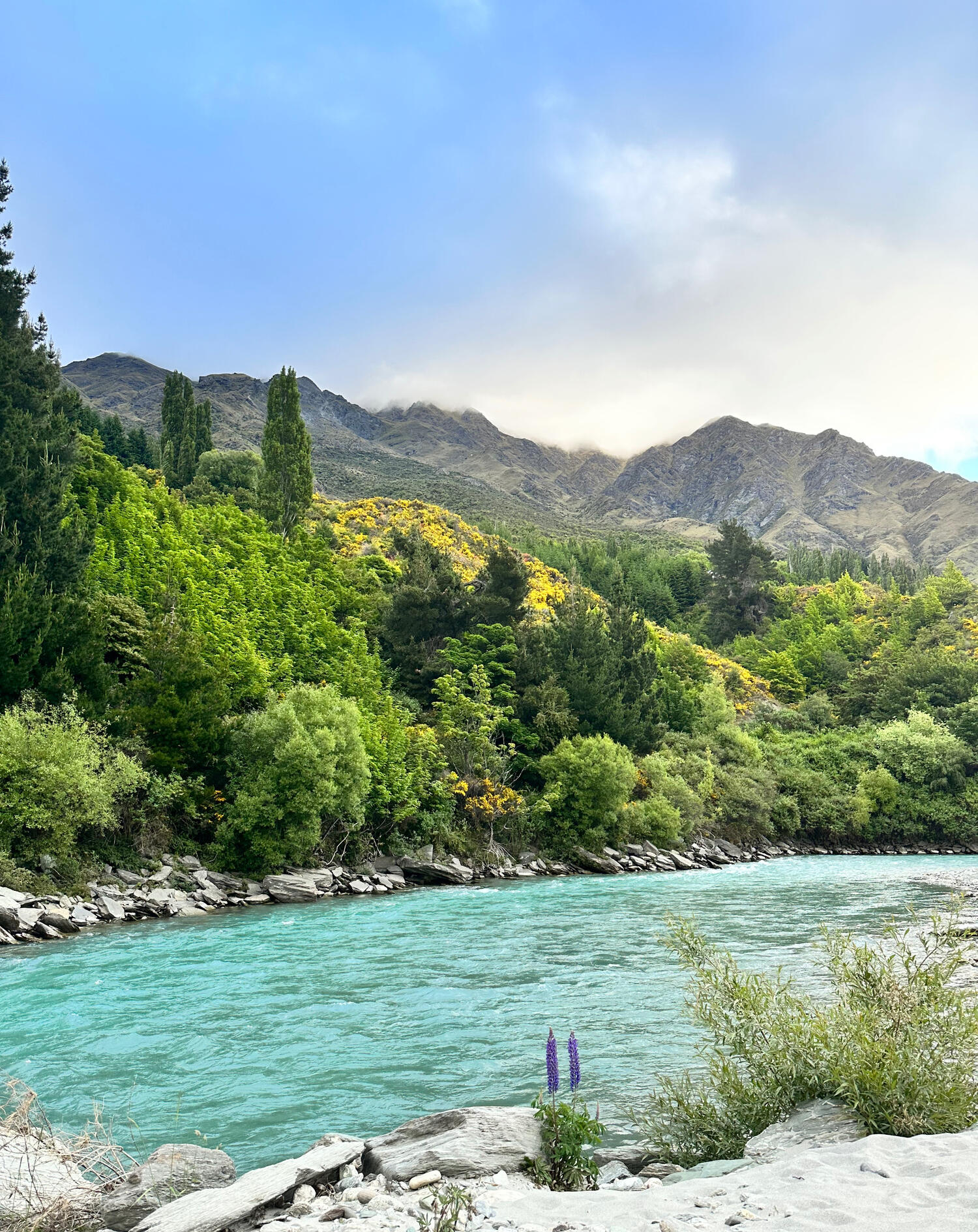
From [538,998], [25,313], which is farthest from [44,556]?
[538,998]

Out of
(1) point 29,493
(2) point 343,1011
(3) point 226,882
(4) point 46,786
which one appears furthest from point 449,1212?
(1) point 29,493

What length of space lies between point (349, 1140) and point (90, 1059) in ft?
20.8

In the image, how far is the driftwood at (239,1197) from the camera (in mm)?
5477

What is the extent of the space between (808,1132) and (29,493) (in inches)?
1390

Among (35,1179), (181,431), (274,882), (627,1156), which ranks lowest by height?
(274,882)

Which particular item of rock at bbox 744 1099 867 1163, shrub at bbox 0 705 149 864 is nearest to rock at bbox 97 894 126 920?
shrub at bbox 0 705 149 864

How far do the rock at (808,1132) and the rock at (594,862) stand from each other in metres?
35.9

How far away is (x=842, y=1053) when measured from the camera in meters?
7.00

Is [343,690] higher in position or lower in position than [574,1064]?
higher

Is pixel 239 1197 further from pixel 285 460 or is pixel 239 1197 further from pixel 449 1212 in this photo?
pixel 285 460

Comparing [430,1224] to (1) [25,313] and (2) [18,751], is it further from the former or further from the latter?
(1) [25,313]

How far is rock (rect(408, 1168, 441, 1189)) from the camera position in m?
6.38

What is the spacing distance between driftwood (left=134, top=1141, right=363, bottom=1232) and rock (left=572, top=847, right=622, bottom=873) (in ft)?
121

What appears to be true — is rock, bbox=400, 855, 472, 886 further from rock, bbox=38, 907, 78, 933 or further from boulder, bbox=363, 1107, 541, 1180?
boulder, bbox=363, 1107, 541, 1180
